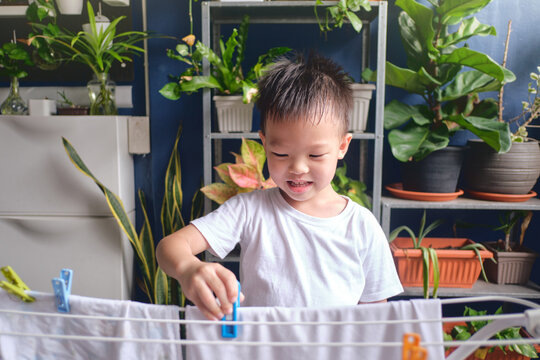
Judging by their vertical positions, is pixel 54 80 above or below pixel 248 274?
above

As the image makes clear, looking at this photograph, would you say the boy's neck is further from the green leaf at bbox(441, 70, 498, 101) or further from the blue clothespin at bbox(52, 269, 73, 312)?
the green leaf at bbox(441, 70, 498, 101)

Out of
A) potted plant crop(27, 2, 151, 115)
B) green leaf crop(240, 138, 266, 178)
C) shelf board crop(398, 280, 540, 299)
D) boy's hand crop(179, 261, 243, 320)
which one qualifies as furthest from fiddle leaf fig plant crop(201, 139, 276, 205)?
boy's hand crop(179, 261, 243, 320)

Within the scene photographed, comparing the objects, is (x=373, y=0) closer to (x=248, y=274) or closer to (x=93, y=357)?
(x=248, y=274)

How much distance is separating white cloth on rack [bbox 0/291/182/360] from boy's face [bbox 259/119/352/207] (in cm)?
37

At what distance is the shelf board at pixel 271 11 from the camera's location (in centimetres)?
141

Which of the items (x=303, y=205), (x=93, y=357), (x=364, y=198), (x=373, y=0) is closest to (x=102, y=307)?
(x=93, y=357)

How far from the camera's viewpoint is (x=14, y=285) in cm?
52

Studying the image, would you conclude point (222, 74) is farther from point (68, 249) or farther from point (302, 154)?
point (68, 249)

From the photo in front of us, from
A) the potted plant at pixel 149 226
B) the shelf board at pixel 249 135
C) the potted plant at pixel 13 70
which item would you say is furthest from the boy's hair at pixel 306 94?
the potted plant at pixel 13 70

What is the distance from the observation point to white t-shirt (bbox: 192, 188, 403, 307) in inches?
32.5

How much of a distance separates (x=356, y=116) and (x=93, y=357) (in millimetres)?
1225

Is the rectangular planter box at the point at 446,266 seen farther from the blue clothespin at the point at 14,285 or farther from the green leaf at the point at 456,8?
the blue clothespin at the point at 14,285

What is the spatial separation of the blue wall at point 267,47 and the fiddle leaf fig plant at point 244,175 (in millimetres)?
445

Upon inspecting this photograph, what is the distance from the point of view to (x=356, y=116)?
1477mm
